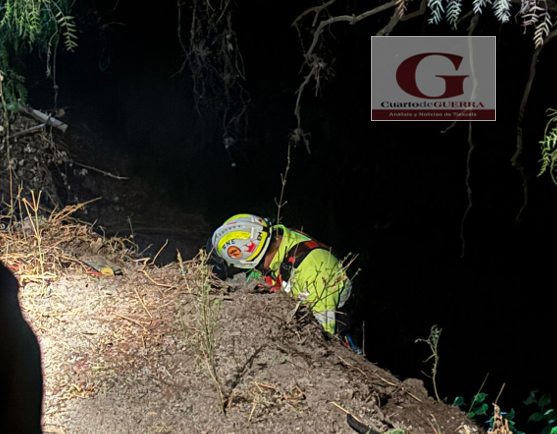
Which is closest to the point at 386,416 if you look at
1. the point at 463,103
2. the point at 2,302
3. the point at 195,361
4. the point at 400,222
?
the point at 195,361

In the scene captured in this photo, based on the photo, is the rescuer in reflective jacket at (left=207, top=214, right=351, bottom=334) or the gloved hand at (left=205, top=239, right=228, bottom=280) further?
the gloved hand at (left=205, top=239, right=228, bottom=280)

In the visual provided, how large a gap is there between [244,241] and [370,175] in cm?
331

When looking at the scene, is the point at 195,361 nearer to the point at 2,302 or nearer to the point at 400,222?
the point at 2,302

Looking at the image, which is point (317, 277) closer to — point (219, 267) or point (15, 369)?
point (219, 267)

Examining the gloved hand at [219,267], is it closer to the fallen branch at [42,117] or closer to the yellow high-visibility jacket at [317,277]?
the yellow high-visibility jacket at [317,277]

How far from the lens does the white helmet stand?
187 inches

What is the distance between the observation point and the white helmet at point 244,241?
187 inches

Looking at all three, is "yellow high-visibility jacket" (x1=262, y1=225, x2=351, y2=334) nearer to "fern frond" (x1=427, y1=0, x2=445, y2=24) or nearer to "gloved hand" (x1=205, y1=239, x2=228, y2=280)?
"gloved hand" (x1=205, y1=239, x2=228, y2=280)

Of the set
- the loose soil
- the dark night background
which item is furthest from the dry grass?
the dark night background

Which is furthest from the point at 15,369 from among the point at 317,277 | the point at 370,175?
the point at 370,175

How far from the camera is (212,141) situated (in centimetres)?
782

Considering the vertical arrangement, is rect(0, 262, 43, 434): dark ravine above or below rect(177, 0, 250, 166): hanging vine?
below

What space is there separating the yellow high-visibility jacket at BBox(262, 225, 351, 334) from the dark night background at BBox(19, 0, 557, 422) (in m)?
2.36

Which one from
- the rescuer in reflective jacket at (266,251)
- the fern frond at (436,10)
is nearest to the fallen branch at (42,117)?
the rescuer in reflective jacket at (266,251)
